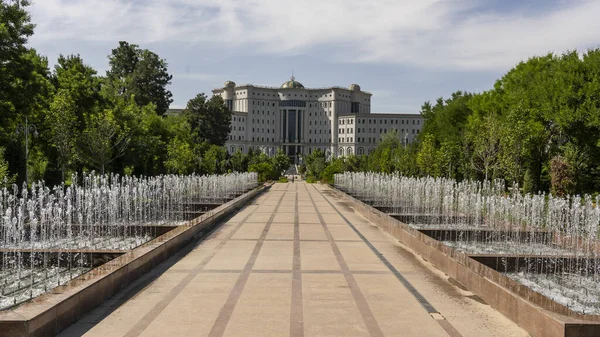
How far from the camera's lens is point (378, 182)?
3391cm

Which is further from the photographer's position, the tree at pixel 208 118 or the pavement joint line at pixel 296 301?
the tree at pixel 208 118

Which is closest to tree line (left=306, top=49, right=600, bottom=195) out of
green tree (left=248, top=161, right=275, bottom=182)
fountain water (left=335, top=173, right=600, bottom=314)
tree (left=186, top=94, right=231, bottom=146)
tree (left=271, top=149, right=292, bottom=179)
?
fountain water (left=335, top=173, right=600, bottom=314)

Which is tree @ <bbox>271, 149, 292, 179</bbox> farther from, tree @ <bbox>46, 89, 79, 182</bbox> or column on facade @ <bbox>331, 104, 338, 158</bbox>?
column on facade @ <bbox>331, 104, 338, 158</bbox>

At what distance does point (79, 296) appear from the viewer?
249 inches

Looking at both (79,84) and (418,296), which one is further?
(79,84)

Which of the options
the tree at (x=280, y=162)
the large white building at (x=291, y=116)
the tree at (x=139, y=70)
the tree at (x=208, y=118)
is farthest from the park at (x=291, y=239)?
→ the large white building at (x=291, y=116)

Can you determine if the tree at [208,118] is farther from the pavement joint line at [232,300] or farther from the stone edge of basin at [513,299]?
the stone edge of basin at [513,299]

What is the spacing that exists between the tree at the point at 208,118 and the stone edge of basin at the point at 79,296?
2473 inches

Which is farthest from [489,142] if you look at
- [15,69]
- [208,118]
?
[208,118]

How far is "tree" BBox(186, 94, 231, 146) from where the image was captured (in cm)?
7212

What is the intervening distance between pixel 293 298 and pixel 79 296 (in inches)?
102

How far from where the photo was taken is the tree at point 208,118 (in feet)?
237

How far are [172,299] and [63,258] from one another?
3051 mm

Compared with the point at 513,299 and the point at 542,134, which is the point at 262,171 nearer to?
the point at 542,134
